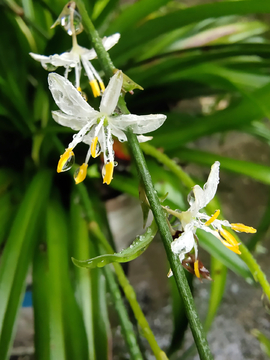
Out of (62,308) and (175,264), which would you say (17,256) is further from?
(175,264)

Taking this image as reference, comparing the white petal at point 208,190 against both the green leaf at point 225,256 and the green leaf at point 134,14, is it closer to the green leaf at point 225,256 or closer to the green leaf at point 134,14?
the green leaf at point 225,256

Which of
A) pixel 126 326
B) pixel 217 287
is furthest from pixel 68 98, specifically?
pixel 217 287

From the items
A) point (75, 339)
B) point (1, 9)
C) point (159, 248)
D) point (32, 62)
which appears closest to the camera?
point (75, 339)

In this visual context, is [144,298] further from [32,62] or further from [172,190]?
[32,62]

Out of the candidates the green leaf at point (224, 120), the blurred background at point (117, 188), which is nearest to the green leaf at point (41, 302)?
the blurred background at point (117, 188)

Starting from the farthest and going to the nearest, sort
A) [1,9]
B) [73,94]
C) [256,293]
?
[256,293]
[1,9]
[73,94]

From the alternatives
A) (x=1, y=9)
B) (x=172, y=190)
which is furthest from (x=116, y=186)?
(x=1, y=9)
